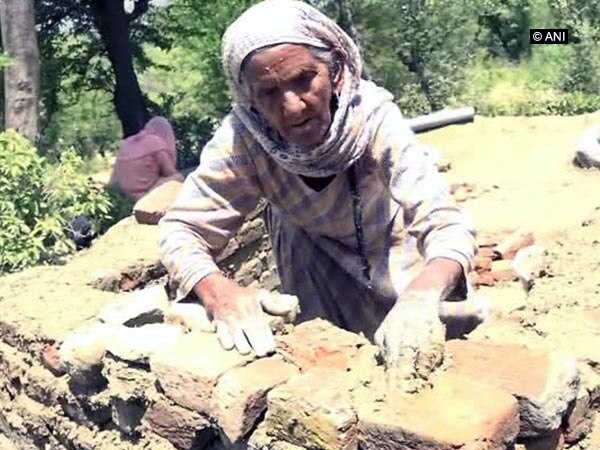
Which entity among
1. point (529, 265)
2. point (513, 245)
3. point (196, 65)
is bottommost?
point (196, 65)

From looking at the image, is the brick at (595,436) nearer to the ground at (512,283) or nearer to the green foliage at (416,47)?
the ground at (512,283)

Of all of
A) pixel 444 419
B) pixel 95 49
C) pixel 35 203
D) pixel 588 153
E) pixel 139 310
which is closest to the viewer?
pixel 444 419

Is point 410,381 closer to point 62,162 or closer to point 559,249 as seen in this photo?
point 559,249

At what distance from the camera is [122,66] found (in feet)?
38.7

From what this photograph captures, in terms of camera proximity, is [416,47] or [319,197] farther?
[416,47]

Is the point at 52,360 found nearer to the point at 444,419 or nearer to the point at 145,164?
the point at 444,419

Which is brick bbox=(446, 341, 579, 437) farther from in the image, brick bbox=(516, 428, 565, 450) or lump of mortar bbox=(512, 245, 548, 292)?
lump of mortar bbox=(512, 245, 548, 292)

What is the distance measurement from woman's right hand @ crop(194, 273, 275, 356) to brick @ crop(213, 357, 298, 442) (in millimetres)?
90

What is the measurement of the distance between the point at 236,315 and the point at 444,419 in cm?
65

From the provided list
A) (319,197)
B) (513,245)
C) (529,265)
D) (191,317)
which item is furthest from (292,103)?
(513,245)

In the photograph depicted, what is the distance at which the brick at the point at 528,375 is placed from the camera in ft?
6.26

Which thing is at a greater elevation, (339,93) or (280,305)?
(339,93)

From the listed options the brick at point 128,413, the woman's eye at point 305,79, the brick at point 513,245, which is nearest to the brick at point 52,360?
the brick at point 128,413

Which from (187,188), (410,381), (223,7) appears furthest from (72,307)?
(223,7)
